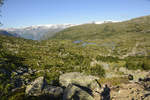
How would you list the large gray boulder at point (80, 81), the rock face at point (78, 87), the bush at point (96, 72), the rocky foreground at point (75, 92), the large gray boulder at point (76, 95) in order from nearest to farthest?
1. the large gray boulder at point (76, 95)
2. the rock face at point (78, 87)
3. the rocky foreground at point (75, 92)
4. the large gray boulder at point (80, 81)
5. the bush at point (96, 72)

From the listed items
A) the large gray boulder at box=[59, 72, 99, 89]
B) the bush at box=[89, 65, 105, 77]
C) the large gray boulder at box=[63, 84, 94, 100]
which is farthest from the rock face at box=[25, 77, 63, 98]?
the bush at box=[89, 65, 105, 77]

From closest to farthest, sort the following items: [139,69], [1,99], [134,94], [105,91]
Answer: [1,99] < [134,94] < [105,91] < [139,69]

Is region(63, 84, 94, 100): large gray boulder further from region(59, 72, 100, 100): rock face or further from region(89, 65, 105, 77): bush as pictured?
region(89, 65, 105, 77): bush

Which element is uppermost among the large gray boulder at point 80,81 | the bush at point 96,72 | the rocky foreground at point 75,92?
the rocky foreground at point 75,92

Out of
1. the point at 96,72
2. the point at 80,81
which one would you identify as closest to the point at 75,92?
the point at 80,81

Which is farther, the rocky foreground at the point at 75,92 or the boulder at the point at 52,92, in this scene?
the boulder at the point at 52,92

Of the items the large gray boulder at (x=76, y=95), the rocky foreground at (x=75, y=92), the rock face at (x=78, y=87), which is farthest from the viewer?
the rocky foreground at (x=75, y=92)

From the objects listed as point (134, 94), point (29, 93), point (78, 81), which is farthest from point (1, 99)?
point (134, 94)

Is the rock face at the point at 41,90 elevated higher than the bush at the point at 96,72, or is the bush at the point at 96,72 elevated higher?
the rock face at the point at 41,90

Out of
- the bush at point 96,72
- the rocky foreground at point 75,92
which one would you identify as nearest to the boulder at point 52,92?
the rocky foreground at point 75,92

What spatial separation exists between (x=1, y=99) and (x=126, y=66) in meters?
164

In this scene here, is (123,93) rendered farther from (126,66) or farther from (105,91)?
(126,66)

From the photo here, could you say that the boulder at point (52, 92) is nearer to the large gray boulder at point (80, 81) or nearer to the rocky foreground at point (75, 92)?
the rocky foreground at point (75, 92)

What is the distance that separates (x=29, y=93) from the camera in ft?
50.8
